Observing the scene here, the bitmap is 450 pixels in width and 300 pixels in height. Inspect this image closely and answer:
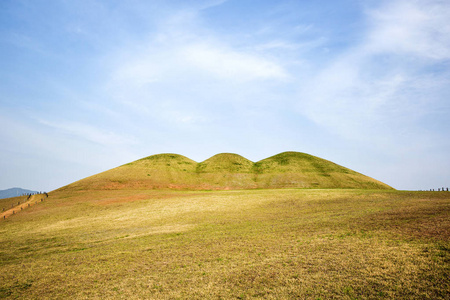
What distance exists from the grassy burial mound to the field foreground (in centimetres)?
5256

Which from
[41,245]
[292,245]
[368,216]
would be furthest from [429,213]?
[41,245]

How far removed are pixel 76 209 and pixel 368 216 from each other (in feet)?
165

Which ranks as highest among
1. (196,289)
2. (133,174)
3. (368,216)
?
(133,174)

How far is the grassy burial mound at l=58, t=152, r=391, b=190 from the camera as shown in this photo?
8238 cm

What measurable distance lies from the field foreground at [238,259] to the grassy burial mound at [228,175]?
2069 inches

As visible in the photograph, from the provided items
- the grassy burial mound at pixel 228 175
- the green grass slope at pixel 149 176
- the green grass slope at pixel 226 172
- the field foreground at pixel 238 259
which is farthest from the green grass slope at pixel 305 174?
the field foreground at pixel 238 259

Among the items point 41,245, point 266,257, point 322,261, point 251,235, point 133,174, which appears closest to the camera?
point 322,261

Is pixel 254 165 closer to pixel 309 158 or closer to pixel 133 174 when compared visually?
pixel 309 158

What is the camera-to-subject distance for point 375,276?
12352mm

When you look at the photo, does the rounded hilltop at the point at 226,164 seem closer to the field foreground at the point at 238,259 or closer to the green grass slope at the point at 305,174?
the green grass slope at the point at 305,174

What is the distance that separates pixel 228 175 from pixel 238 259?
81877 millimetres

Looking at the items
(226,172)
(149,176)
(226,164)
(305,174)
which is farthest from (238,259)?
(226,164)

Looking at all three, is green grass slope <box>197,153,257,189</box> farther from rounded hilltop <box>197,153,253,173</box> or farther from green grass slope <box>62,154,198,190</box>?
green grass slope <box>62,154,198,190</box>

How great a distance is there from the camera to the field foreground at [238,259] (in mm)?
12203
